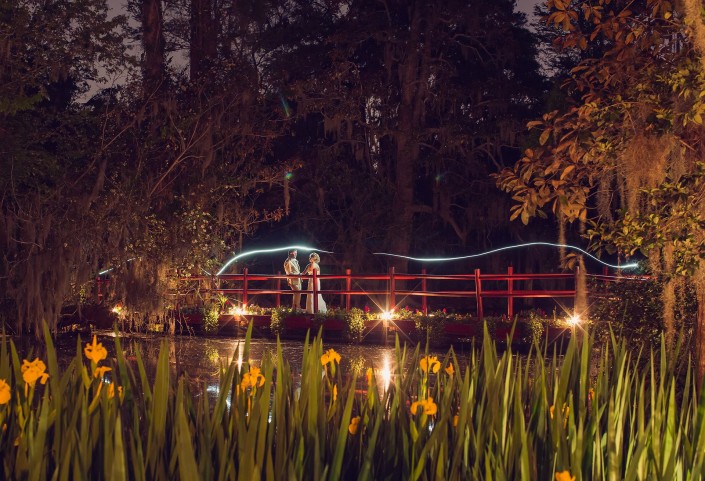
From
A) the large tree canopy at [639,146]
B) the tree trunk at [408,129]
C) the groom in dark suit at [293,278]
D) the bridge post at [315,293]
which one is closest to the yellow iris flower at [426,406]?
the large tree canopy at [639,146]

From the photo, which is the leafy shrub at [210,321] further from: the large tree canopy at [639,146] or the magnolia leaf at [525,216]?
the magnolia leaf at [525,216]

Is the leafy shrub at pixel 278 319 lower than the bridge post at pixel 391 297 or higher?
lower

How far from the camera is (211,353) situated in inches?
650

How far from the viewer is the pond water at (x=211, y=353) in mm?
12898

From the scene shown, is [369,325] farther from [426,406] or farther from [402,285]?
[426,406]

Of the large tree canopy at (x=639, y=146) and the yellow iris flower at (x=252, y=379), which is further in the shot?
the large tree canopy at (x=639, y=146)

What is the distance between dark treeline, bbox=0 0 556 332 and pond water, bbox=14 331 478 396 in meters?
1.00

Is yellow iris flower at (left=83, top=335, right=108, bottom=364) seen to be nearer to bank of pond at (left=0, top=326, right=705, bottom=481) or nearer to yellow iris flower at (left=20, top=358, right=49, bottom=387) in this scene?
bank of pond at (left=0, top=326, right=705, bottom=481)

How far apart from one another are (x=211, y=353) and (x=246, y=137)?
28.5 ft

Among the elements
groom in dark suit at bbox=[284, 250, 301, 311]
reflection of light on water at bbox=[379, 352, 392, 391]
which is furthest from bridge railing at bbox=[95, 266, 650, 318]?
reflection of light on water at bbox=[379, 352, 392, 391]

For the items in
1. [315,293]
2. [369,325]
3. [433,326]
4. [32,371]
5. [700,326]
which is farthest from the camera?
[315,293]

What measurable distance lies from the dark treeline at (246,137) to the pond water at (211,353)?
100 cm

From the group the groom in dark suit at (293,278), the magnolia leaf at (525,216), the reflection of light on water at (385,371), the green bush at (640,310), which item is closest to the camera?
the magnolia leaf at (525,216)

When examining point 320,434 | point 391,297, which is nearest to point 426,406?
point 320,434
